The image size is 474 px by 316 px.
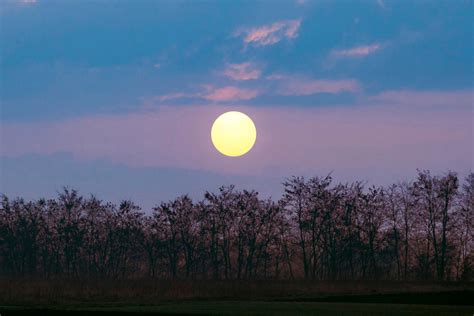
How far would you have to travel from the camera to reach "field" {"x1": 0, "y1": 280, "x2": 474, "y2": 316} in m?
40.2

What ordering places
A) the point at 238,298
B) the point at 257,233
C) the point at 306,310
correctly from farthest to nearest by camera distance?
the point at 257,233, the point at 238,298, the point at 306,310

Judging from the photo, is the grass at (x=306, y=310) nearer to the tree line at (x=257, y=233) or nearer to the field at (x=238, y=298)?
the field at (x=238, y=298)

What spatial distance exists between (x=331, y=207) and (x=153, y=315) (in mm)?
55027

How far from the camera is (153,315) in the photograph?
1489 inches

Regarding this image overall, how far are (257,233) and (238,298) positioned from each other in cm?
3654

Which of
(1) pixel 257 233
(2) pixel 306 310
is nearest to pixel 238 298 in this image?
(2) pixel 306 310

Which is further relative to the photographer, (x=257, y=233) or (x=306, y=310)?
(x=257, y=233)

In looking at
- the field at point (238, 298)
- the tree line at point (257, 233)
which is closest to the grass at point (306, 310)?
the field at point (238, 298)

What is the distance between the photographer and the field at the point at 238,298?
40.2 metres

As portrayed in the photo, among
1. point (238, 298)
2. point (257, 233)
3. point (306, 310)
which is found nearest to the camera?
point (306, 310)

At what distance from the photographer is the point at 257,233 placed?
92.9m

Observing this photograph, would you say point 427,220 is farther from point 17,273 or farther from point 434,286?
point 17,273

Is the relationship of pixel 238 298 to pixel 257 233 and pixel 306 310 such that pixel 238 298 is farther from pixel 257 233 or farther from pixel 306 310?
pixel 257 233

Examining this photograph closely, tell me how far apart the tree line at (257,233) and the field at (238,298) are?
57.9 feet
